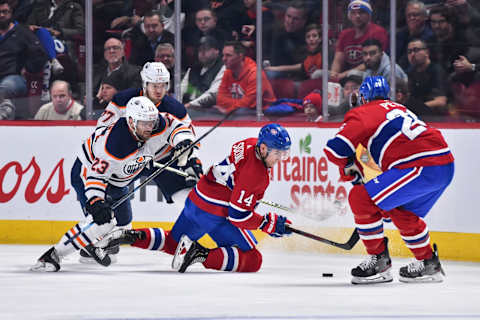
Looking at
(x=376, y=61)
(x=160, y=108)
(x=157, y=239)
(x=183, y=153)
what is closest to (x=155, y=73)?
(x=160, y=108)

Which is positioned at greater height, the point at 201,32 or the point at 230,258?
the point at 201,32

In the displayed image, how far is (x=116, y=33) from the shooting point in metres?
8.57

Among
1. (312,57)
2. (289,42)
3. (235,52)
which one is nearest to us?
(312,57)

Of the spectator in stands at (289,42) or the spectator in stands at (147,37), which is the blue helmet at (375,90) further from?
the spectator in stands at (147,37)

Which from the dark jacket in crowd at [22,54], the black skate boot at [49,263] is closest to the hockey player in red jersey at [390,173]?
the black skate boot at [49,263]

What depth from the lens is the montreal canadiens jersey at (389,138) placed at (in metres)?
→ 5.63

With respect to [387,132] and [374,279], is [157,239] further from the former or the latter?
[387,132]

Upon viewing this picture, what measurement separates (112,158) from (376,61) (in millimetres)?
2574

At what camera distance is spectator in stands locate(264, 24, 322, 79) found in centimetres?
817

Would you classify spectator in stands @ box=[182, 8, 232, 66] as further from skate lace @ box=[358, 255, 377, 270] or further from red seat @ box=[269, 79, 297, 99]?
skate lace @ box=[358, 255, 377, 270]

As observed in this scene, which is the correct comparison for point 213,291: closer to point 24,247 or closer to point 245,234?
point 245,234

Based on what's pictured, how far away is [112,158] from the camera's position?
20.8 feet

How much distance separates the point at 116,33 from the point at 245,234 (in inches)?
111

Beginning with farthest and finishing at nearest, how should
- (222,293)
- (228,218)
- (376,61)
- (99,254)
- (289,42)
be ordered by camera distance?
(289,42), (376,61), (99,254), (228,218), (222,293)
